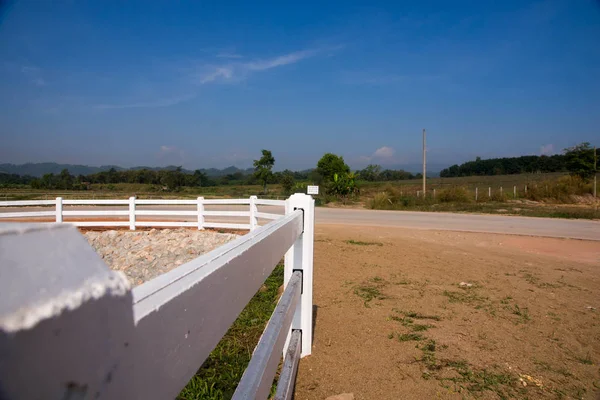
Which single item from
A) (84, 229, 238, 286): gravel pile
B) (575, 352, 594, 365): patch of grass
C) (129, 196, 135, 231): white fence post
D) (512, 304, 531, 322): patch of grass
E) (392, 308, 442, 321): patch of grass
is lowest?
(84, 229, 238, 286): gravel pile

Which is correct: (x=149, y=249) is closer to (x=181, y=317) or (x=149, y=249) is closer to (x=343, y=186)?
(x=181, y=317)

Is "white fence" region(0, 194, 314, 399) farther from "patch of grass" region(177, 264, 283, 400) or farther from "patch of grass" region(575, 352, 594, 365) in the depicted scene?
"patch of grass" region(575, 352, 594, 365)

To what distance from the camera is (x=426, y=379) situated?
306 cm

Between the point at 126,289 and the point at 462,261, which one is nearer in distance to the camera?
the point at 126,289

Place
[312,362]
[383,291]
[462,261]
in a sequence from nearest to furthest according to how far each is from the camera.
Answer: [312,362] < [383,291] < [462,261]

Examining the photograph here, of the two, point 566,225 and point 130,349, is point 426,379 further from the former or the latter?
point 566,225

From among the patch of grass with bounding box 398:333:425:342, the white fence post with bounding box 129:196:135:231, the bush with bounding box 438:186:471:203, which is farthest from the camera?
the bush with bounding box 438:186:471:203

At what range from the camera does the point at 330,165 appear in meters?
41.6

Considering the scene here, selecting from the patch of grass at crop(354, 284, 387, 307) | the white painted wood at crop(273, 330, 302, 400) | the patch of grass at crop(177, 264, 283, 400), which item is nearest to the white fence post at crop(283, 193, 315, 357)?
the white painted wood at crop(273, 330, 302, 400)

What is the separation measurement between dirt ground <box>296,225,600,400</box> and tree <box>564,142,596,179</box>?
2800 centimetres

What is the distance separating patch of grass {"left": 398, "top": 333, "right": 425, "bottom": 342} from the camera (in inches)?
150

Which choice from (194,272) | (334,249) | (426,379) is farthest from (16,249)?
(334,249)

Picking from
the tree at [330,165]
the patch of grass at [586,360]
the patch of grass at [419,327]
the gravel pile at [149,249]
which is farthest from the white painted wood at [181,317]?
the tree at [330,165]

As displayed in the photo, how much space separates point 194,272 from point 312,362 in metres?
2.93
